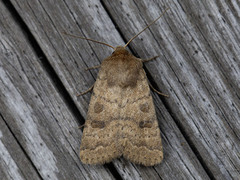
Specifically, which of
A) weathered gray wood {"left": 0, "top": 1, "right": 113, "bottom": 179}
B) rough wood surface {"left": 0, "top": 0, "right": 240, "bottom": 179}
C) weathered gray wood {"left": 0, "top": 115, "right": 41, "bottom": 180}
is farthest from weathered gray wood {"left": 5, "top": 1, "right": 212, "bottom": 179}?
weathered gray wood {"left": 0, "top": 115, "right": 41, "bottom": 180}

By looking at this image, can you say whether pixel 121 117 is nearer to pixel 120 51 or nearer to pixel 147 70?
pixel 147 70

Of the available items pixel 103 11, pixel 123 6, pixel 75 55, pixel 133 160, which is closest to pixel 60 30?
pixel 75 55

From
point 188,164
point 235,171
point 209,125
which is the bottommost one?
point 235,171

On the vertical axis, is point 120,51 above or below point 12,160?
above

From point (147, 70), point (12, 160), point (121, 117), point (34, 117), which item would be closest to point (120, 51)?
point (147, 70)

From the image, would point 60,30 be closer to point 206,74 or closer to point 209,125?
point 206,74

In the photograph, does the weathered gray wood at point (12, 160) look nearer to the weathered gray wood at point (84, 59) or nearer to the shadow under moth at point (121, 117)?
the shadow under moth at point (121, 117)
